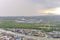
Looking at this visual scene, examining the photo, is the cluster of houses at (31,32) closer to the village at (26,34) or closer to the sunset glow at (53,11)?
the village at (26,34)

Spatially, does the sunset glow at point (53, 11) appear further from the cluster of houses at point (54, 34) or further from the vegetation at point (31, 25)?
the cluster of houses at point (54, 34)

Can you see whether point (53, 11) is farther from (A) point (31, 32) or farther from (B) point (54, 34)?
(A) point (31, 32)

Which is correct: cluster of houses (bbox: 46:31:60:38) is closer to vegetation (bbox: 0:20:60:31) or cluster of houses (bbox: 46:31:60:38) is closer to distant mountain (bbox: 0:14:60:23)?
vegetation (bbox: 0:20:60:31)

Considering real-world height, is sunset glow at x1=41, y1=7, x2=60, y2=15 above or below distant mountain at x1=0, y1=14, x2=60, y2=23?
above

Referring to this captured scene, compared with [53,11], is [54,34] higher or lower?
lower

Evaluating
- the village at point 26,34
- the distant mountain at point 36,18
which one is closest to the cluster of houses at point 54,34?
the village at point 26,34

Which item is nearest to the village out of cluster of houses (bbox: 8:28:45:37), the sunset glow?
cluster of houses (bbox: 8:28:45:37)

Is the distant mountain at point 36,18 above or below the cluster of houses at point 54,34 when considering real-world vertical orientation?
above

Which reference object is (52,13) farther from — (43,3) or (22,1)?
(22,1)

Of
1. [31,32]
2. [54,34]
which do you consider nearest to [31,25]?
[31,32]

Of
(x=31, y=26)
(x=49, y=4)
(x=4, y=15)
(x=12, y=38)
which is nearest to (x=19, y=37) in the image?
(x=12, y=38)

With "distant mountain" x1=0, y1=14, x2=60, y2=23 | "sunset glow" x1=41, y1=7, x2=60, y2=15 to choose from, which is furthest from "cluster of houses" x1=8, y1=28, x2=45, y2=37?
"sunset glow" x1=41, y1=7, x2=60, y2=15

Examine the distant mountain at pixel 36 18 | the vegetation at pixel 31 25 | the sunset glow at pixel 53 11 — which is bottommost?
the vegetation at pixel 31 25

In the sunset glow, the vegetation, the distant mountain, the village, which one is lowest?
the village
